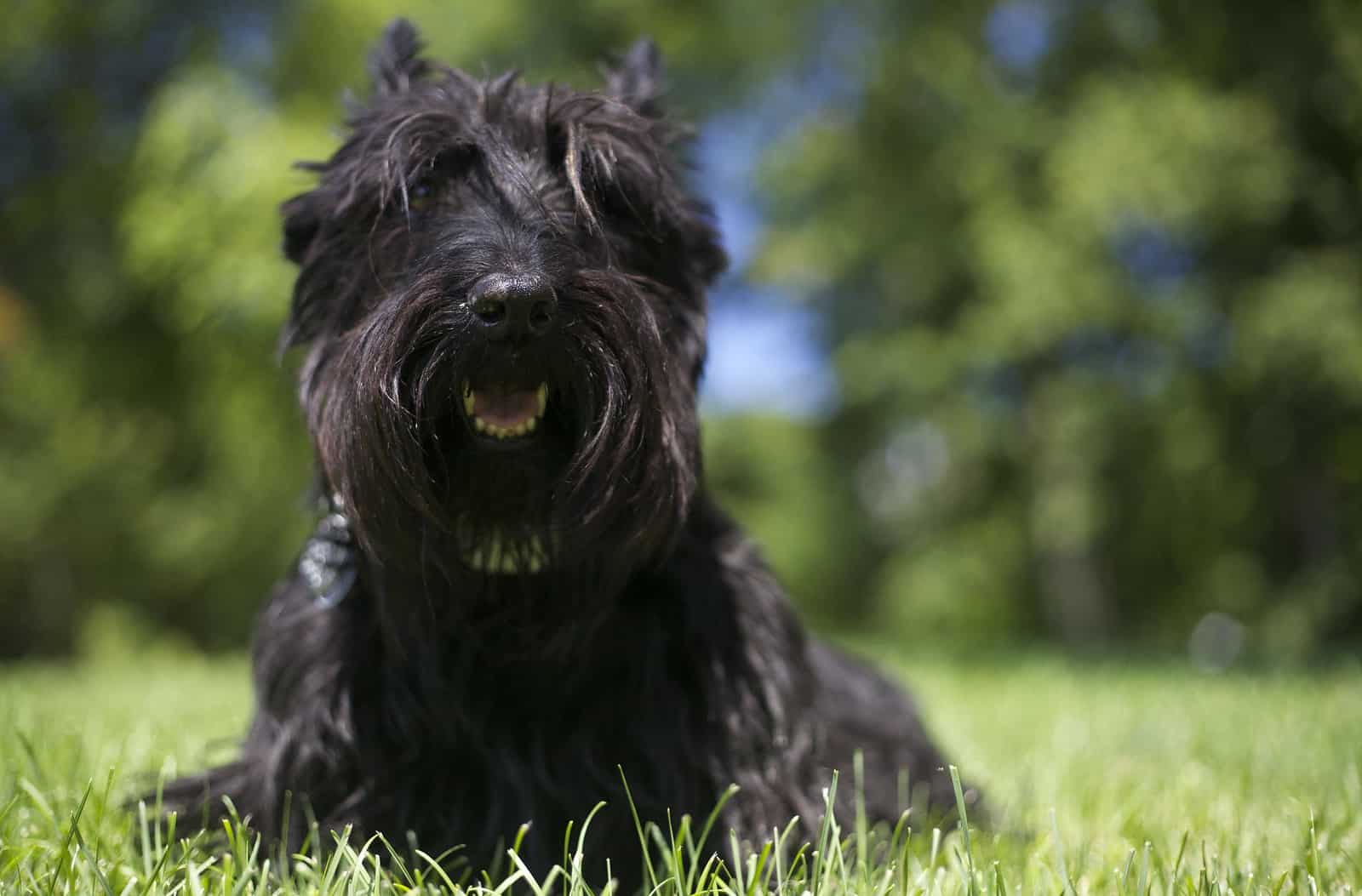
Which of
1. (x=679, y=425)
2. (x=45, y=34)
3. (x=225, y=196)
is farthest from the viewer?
(x=45, y=34)

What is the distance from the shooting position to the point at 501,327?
6.16 feet

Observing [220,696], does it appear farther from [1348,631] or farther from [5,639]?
[5,639]

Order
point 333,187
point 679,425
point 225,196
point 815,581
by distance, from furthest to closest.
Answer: point 815,581
point 225,196
point 333,187
point 679,425

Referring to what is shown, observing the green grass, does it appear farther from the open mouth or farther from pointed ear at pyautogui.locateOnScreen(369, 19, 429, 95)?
pointed ear at pyautogui.locateOnScreen(369, 19, 429, 95)

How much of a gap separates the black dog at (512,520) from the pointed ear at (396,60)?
6cm

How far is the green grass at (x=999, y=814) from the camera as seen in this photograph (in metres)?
1.84

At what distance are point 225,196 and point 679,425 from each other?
37.7 feet

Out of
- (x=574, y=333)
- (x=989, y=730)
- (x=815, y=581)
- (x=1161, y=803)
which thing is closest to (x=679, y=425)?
(x=574, y=333)

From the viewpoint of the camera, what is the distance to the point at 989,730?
16.5ft

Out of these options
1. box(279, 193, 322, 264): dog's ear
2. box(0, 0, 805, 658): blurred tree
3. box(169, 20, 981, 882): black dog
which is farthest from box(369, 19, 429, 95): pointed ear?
box(0, 0, 805, 658): blurred tree

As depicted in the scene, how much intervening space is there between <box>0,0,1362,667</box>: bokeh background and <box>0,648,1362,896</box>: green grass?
14.6ft

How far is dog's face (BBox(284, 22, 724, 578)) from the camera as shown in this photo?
6.40 feet

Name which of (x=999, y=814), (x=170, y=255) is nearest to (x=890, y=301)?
(x=170, y=255)

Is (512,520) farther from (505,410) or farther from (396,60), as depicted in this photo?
(396,60)
